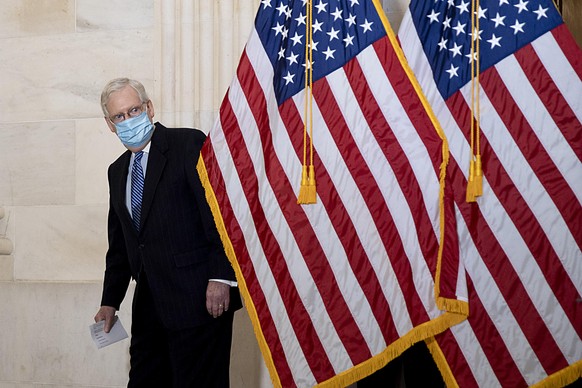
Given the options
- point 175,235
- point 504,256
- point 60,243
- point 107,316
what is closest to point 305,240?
point 175,235

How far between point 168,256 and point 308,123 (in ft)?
2.49

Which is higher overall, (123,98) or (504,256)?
(123,98)

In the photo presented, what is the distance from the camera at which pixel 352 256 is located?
11.3ft

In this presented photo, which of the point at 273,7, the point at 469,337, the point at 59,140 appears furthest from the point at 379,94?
the point at 59,140

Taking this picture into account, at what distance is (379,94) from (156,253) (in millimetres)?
1068

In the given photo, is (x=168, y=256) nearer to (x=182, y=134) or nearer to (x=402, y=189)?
(x=182, y=134)

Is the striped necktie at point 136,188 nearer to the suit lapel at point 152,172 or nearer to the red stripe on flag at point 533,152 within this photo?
the suit lapel at point 152,172

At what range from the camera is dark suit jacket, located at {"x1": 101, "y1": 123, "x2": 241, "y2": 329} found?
340 centimetres

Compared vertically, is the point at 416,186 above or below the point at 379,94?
below

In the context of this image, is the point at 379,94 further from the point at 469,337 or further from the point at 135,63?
the point at 135,63

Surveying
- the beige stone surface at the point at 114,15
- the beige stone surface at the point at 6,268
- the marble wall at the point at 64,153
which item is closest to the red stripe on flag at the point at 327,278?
the marble wall at the point at 64,153

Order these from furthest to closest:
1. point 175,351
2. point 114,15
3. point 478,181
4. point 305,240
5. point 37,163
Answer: point 37,163
point 114,15
point 305,240
point 175,351
point 478,181

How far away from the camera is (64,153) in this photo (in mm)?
4832

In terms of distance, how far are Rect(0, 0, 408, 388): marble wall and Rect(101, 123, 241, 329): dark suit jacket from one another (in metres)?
1.02
